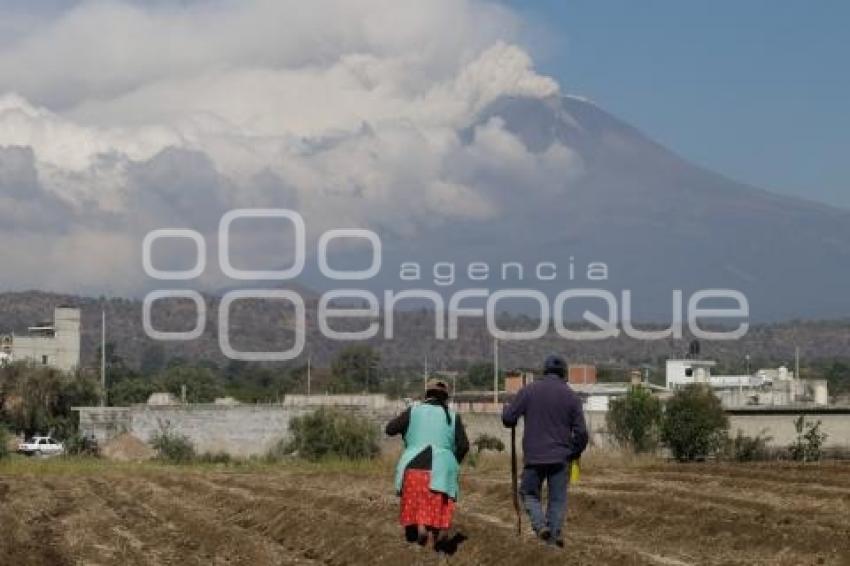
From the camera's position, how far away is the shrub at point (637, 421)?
76188 mm

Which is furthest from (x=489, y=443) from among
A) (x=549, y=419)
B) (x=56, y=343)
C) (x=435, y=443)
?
(x=56, y=343)

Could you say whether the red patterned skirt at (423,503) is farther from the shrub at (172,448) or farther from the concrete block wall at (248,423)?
the concrete block wall at (248,423)

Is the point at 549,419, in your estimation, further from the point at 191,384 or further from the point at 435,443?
the point at 191,384

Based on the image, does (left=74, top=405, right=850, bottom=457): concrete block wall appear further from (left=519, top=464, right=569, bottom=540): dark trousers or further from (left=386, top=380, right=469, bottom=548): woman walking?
(left=386, top=380, right=469, bottom=548): woman walking

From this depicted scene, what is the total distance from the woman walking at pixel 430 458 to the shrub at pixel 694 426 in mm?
52162

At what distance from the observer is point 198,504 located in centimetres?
3262

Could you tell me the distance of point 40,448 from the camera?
86.5 m

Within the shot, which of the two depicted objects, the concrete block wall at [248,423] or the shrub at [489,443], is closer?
the shrub at [489,443]

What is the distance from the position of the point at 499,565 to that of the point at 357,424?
178 feet

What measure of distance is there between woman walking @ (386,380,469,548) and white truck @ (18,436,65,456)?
64976mm

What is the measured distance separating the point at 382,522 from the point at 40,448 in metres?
64.4

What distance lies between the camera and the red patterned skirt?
1909cm

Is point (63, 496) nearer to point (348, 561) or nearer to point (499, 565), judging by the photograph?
point (348, 561)

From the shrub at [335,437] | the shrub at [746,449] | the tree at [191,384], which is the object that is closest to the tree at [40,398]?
the tree at [191,384]
